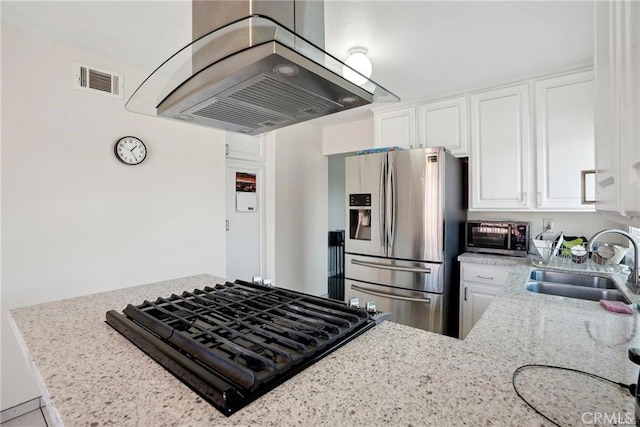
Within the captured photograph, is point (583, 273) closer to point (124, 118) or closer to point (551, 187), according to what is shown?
point (551, 187)

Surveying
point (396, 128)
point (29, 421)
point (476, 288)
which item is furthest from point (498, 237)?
point (29, 421)

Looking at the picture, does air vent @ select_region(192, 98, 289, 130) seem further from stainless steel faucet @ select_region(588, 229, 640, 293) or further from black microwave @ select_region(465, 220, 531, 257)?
black microwave @ select_region(465, 220, 531, 257)

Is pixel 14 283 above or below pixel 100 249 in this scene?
below

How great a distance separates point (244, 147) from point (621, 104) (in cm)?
332

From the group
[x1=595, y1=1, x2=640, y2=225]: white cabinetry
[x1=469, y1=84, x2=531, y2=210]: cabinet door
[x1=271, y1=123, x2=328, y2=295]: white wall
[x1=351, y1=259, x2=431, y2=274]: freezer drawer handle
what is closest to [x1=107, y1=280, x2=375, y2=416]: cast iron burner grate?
[x1=595, y1=1, x2=640, y2=225]: white cabinetry

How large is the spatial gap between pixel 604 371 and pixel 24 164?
9.93 feet

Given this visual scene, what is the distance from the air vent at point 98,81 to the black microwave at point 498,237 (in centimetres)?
323

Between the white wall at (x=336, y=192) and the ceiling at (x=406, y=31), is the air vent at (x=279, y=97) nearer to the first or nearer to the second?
the ceiling at (x=406, y=31)

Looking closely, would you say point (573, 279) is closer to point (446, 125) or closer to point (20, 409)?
point (446, 125)

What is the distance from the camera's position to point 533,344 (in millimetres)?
949

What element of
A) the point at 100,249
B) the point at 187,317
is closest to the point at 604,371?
the point at 187,317

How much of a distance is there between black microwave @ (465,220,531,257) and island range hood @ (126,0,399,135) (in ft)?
6.74

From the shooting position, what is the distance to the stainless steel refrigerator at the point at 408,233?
253 cm

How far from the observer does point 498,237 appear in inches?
Answer: 106
